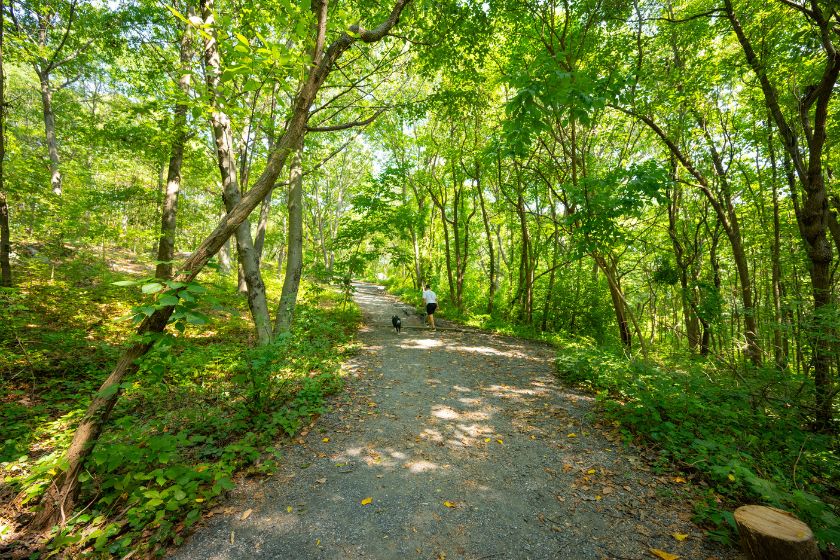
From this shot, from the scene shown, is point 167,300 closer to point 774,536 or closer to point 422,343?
point 774,536

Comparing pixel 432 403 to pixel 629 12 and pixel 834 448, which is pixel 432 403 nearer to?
pixel 834 448

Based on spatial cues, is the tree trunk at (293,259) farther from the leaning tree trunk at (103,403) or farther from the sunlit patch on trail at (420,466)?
the sunlit patch on trail at (420,466)

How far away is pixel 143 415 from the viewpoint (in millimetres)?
4617

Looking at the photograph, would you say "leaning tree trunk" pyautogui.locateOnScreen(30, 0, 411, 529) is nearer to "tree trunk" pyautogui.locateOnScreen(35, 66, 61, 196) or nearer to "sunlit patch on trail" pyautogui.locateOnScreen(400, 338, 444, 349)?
"sunlit patch on trail" pyautogui.locateOnScreen(400, 338, 444, 349)

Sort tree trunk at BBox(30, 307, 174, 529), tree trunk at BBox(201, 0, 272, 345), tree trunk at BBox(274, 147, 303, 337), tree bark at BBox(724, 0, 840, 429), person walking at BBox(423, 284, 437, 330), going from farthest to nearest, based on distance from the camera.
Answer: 1. person walking at BBox(423, 284, 437, 330)
2. tree trunk at BBox(274, 147, 303, 337)
3. tree trunk at BBox(201, 0, 272, 345)
4. tree bark at BBox(724, 0, 840, 429)
5. tree trunk at BBox(30, 307, 174, 529)

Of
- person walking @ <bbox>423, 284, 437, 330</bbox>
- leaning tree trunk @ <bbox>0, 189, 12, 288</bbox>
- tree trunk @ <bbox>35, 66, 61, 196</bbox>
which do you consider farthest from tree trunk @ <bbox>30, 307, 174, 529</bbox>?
tree trunk @ <bbox>35, 66, 61, 196</bbox>

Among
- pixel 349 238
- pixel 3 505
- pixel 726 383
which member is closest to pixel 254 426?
pixel 3 505

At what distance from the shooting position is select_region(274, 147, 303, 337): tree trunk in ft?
25.7

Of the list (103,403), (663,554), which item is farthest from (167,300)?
(663,554)

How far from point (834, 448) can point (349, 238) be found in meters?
11.6

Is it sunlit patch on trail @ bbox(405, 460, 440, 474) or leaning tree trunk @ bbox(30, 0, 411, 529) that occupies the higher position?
leaning tree trunk @ bbox(30, 0, 411, 529)

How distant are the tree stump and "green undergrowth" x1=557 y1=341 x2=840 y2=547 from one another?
0.82 ft

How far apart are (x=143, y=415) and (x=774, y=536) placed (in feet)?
22.6

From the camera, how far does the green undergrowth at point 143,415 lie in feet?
9.05
